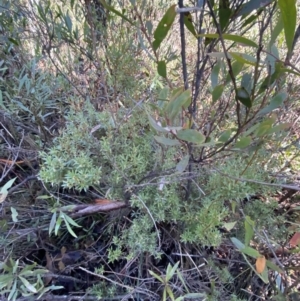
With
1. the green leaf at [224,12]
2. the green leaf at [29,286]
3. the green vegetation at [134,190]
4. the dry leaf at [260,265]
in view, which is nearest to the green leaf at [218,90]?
the green vegetation at [134,190]

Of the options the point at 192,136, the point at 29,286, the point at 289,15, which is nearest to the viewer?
the point at 289,15

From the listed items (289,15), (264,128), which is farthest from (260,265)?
(289,15)

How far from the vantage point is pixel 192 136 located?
1.62 feet

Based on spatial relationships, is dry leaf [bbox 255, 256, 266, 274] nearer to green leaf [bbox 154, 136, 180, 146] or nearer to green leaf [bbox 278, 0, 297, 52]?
green leaf [bbox 154, 136, 180, 146]

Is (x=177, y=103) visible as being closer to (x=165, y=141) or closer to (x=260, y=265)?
(x=165, y=141)

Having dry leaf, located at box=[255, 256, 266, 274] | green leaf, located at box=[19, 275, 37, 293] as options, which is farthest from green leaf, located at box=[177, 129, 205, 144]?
green leaf, located at box=[19, 275, 37, 293]

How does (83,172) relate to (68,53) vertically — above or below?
below

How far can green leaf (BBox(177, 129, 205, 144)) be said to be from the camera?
1.60 feet

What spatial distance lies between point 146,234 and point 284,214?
0.38m

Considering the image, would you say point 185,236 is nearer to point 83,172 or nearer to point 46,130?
point 83,172

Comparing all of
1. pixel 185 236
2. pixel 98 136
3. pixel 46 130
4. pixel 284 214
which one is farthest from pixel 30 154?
pixel 284 214

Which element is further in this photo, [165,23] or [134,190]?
[134,190]

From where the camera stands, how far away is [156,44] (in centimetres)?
55

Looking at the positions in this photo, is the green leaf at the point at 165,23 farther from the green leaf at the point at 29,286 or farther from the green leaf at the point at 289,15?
the green leaf at the point at 29,286
